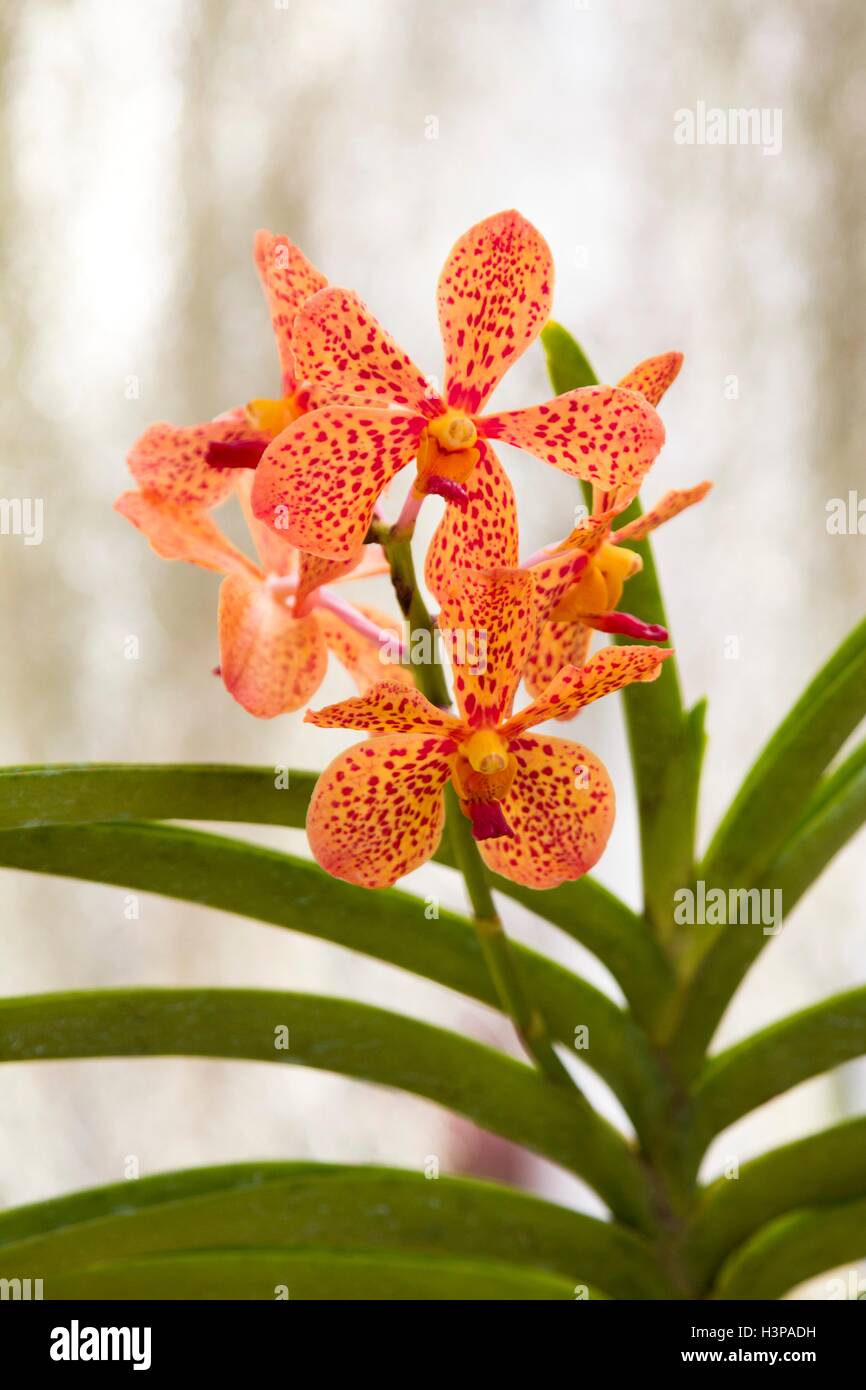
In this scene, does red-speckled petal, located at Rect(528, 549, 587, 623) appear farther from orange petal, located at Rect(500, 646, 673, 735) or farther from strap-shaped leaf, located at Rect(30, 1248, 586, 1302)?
strap-shaped leaf, located at Rect(30, 1248, 586, 1302)

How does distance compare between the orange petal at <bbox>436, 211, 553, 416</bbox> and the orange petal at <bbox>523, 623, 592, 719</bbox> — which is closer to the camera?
the orange petal at <bbox>436, 211, 553, 416</bbox>

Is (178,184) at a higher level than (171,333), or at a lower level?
higher

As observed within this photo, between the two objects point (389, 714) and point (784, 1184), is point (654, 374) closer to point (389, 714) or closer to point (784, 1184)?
point (389, 714)

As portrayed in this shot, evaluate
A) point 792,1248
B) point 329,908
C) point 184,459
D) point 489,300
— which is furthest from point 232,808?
point 792,1248

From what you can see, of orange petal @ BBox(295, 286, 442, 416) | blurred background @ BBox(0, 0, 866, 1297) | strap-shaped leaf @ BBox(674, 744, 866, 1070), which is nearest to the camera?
orange petal @ BBox(295, 286, 442, 416)

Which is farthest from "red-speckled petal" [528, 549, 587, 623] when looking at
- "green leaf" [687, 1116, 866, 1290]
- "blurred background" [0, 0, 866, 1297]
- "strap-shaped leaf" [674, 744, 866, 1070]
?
"blurred background" [0, 0, 866, 1297]

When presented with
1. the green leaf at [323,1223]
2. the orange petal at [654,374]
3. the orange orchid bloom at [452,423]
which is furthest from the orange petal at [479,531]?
the green leaf at [323,1223]
